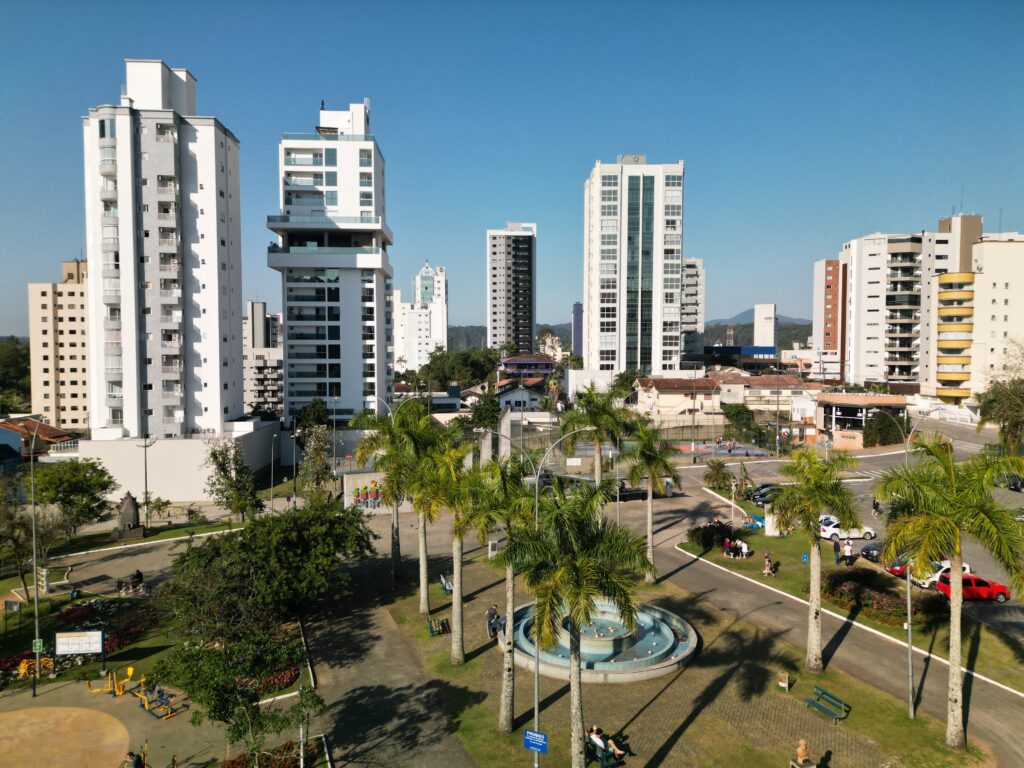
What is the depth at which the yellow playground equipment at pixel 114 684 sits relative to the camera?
2167 centimetres

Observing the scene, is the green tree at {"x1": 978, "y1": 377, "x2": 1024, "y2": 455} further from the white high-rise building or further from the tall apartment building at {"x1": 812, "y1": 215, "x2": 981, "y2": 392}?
the white high-rise building

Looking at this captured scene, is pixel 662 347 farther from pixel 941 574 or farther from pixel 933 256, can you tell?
pixel 941 574

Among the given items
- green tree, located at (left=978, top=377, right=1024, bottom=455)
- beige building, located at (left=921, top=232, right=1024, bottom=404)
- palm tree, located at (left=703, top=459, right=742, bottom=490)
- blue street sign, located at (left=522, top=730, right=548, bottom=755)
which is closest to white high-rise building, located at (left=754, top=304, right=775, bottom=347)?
beige building, located at (left=921, top=232, right=1024, bottom=404)

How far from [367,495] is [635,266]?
71.6 metres

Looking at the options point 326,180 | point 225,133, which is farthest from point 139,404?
point 326,180

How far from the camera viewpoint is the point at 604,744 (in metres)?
16.9

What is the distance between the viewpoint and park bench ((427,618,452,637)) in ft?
82.8

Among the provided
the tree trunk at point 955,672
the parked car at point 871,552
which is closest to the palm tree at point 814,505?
the tree trunk at point 955,672

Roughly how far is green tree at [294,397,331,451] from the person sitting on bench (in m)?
49.8

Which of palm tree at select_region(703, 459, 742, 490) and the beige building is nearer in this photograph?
palm tree at select_region(703, 459, 742, 490)

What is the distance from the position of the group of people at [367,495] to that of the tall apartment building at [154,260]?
21451 mm

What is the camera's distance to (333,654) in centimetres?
2392

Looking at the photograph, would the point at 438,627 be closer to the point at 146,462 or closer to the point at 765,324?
the point at 146,462

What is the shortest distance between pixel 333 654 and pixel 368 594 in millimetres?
6191
